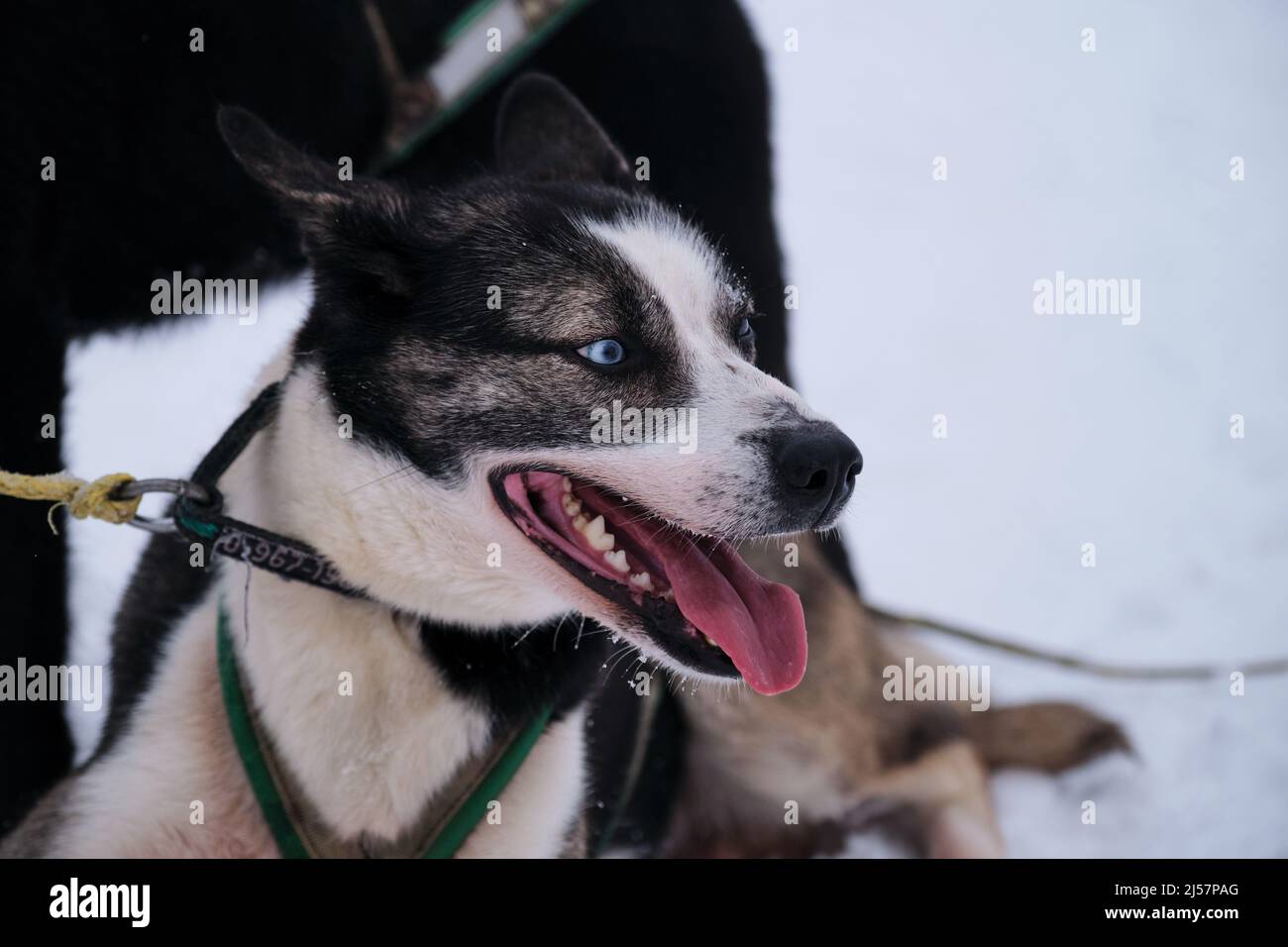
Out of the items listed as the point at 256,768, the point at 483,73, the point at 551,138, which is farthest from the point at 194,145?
the point at 256,768

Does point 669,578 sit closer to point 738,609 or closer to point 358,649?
point 738,609

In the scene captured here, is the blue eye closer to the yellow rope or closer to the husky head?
the husky head

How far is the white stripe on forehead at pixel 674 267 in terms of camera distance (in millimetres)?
1683

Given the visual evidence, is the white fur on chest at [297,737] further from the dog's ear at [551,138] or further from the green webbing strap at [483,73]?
the green webbing strap at [483,73]

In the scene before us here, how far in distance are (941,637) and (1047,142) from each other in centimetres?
200

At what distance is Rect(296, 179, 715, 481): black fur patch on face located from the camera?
1.60m

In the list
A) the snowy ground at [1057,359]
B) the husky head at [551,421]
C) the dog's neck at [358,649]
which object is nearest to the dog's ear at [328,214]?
the husky head at [551,421]

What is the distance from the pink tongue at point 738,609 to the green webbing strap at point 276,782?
331mm

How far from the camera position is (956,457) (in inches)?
145

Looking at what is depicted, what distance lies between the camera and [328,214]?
1.65m

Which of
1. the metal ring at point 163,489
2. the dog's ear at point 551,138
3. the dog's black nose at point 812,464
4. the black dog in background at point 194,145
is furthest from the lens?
the black dog in background at point 194,145

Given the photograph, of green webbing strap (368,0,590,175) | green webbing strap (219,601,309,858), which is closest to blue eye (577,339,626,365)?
green webbing strap (219,601,309,858)

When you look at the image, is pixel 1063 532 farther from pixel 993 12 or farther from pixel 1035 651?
pixel 993 12

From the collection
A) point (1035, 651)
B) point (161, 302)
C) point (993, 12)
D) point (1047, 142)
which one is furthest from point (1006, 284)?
point (161, 302)
